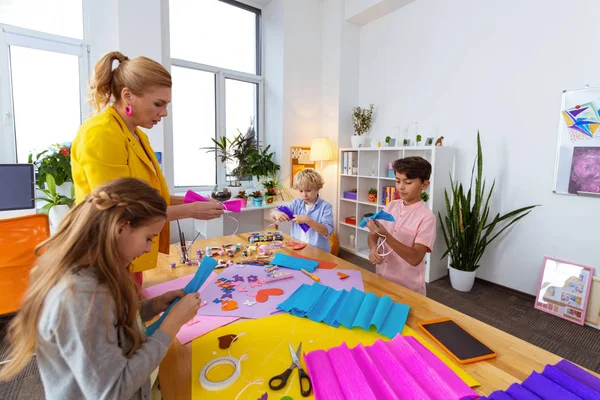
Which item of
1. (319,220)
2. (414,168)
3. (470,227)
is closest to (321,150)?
(470,227)

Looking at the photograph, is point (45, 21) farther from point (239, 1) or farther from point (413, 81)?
point (413, 81)

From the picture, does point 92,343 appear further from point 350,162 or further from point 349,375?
point 350,162

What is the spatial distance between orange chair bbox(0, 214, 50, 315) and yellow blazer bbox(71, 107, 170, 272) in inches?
36.0

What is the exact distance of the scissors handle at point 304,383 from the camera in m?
0.79

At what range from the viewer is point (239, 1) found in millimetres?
4664

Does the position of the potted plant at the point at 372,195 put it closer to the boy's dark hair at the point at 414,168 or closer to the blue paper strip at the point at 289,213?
the blue paper strip at the point at 289,213

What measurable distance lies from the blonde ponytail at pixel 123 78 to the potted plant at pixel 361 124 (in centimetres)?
340

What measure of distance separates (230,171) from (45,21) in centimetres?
251

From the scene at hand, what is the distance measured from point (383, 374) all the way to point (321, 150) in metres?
3.86

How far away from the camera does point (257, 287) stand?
4.58ft

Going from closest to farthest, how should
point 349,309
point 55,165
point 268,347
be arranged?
1. point 268,347
2. point 349,309
3. point 55,165

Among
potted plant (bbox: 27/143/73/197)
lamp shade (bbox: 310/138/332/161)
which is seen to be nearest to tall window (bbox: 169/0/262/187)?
lamp shade (bbox: 310/138/332/161)

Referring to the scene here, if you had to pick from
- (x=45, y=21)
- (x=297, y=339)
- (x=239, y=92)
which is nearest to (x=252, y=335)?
(x=297, y=339)

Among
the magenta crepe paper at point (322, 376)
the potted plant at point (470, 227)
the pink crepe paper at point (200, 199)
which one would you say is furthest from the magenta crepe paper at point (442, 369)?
the potted plant at point (470, 227)
